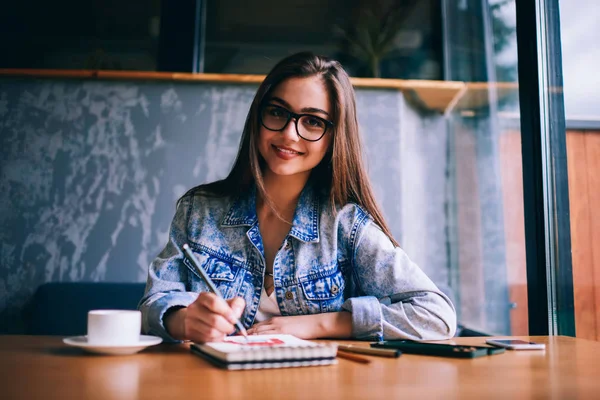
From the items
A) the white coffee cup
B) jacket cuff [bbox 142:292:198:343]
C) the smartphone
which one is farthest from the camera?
jacket cuff [bbox 142:292:198:343]

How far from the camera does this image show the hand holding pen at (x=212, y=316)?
0.90 metres

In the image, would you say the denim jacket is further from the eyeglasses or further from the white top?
the eyeglasses

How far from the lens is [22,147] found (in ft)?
7.68

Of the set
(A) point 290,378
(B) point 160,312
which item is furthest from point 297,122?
(A) point 290,378

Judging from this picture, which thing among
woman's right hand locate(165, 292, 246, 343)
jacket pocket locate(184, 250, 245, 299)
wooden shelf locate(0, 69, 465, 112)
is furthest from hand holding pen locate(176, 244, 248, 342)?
wooden shelf locate(0, 69, 465, 112)

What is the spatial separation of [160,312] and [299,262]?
0.37 meters

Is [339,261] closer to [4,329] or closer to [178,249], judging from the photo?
[178,249]

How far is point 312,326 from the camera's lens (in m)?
1.14

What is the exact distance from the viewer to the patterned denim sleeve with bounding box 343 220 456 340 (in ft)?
3.70

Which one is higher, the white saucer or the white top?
the white top

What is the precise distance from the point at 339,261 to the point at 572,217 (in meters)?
0.60

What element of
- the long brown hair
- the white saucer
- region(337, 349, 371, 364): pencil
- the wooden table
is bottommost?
the wooden table

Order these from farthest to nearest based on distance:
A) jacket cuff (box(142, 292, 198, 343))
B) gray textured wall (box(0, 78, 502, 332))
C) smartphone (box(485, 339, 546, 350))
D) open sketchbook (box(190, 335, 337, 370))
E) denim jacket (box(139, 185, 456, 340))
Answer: gray textured wall (box(0, 78, 502, 332))
denim jacket (box(139, 185, 456, 340))
jacket cuff (box(142, 292, 198, 343))
smartphone (box(485, 339, 546, 350))
open sketchbook (box(190, 335, 337, 370))

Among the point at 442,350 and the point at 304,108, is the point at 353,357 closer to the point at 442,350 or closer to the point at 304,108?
the point at 442,350
